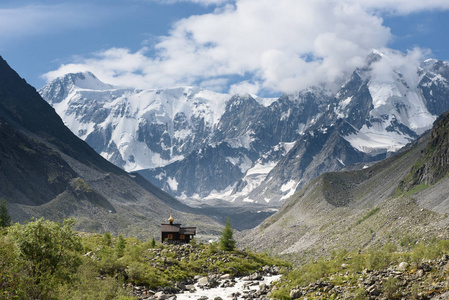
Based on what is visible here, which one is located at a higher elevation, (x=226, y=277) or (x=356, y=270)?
(x=356, y=270)

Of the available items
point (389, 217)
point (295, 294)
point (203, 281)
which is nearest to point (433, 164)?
point (389, 217)

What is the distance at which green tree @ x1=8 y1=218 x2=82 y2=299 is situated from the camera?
42438 millimetres

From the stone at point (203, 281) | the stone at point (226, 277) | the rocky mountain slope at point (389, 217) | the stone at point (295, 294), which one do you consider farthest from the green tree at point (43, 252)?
the rocky mountain slope at point (389, 217)

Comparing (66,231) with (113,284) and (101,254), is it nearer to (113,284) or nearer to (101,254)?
(113,284)

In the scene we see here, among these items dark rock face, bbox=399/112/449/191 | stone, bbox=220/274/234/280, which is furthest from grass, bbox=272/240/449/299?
dark rock face, bbox=399/112/449/191

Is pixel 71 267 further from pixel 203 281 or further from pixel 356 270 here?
pixel 356 270

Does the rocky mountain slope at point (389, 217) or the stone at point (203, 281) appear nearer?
the stone at point (203, 281)

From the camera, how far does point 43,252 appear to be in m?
45.7

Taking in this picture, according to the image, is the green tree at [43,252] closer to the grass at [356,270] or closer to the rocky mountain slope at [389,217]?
the grass at [356,270]

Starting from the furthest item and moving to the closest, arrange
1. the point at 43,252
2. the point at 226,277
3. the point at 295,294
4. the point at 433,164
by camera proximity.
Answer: the point at 433,164 < the point at 226,277 < the point at 295,294 < the point at 43,252

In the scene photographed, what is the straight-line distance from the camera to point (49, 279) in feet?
145

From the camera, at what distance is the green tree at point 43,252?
139 ft

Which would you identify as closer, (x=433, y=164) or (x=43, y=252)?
(x=43, y=252)

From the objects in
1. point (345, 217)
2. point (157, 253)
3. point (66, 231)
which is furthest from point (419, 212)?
point (66, 231)
